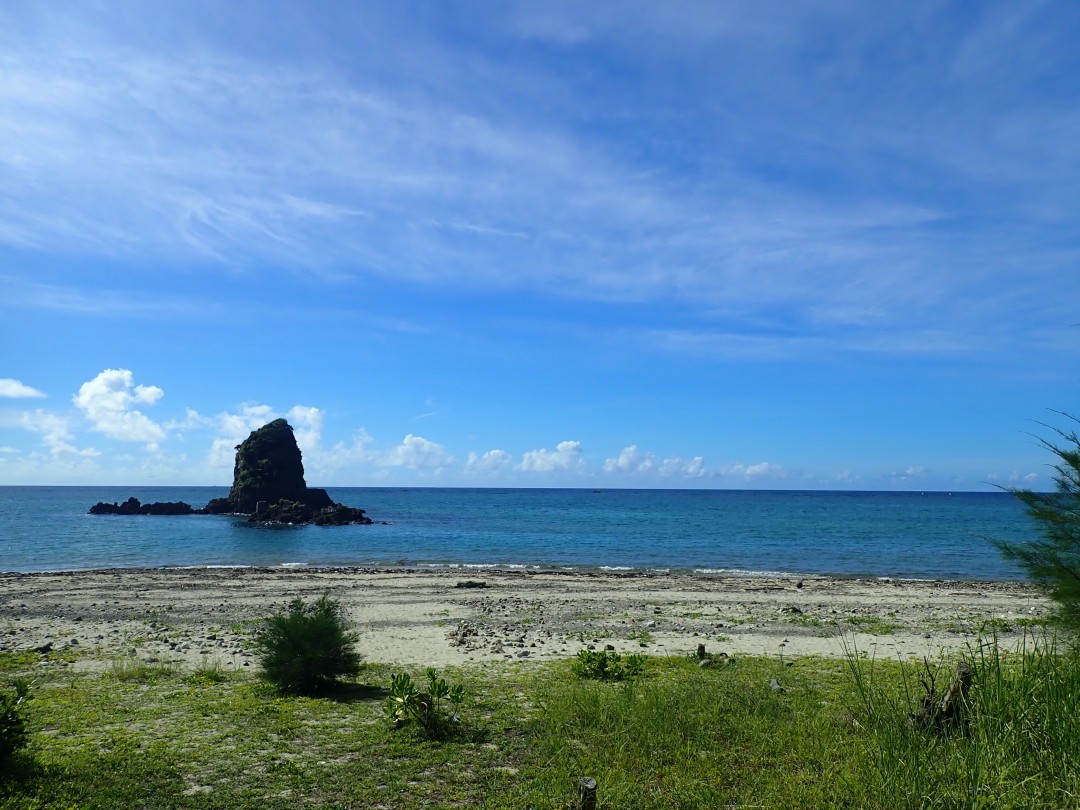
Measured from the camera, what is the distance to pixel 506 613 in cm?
2441

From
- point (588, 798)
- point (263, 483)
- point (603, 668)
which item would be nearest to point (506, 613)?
point (603, 668)

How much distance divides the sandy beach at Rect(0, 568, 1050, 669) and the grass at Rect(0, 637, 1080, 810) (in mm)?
3760

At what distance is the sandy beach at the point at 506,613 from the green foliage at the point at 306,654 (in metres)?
3.56

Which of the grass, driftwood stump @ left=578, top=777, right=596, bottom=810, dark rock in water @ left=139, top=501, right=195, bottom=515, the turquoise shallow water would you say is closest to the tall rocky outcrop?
dark rock in water @ left=139, top=501, right=195, bottom=515

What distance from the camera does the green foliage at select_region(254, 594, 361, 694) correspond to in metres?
12.4

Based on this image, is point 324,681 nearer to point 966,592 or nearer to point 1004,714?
point 1004,714

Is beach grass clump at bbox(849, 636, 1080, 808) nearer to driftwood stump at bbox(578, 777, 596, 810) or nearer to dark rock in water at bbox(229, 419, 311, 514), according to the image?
driftwood stump at bbox(578, 777, 596, 810)

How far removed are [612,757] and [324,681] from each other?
21.5ft

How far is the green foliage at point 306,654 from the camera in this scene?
1244 centimetres

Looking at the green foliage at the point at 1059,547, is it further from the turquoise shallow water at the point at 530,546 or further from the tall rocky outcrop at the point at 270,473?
the tall rocky outcrop at the point at 270,473

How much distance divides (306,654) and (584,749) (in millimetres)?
6013

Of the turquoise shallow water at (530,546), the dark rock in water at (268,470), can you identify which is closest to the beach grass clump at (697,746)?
the turquoise shallow water at (530,546)

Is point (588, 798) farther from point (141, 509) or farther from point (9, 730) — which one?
point (141, 509)

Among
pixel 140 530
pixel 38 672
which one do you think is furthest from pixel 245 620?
pixel 140 530
